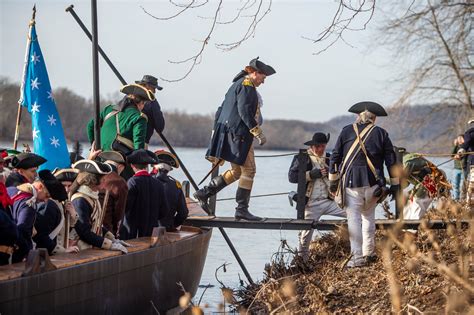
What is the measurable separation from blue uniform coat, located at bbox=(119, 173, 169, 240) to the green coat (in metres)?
1.18

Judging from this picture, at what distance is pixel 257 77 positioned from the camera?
14.4 m

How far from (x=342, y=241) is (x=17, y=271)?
6.43 meters

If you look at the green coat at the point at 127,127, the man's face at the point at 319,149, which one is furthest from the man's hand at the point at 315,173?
the green coat at the point at 127,127

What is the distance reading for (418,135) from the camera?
3078 cm

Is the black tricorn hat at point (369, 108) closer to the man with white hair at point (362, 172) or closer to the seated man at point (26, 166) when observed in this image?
the man with white hair at point (362, 172)

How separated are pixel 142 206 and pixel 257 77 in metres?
2.41

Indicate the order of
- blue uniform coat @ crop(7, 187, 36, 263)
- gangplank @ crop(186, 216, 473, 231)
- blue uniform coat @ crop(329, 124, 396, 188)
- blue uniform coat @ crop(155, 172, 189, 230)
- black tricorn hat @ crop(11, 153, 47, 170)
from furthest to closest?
gangplank @ crop(186, 216, 473, 231), blue uniform coat @ crop(155, 172, 189, 230), blue uniform coat @ crop(329, 124, 396, 188), black tricorn hat @ crop(11, 153, 47, 170), blue uniform coat @ crop(7, 187, 36, 263)

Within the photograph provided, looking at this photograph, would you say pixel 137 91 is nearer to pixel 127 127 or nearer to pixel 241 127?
pixel 127 127

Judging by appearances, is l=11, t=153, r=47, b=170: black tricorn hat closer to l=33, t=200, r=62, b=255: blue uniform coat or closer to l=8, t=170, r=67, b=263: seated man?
l=8, t=170, r=67, b=263: seated man

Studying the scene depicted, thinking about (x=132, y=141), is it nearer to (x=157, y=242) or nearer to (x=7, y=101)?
(x=157, y=242)

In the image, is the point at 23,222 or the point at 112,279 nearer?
the point at 23,222

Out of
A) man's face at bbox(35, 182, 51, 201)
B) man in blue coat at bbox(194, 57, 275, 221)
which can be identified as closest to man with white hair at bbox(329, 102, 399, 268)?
man in blue coat at bbox(194, 57, 275, 221)

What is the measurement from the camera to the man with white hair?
1312cm

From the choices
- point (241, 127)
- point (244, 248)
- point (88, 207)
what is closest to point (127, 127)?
point (241, 127)
